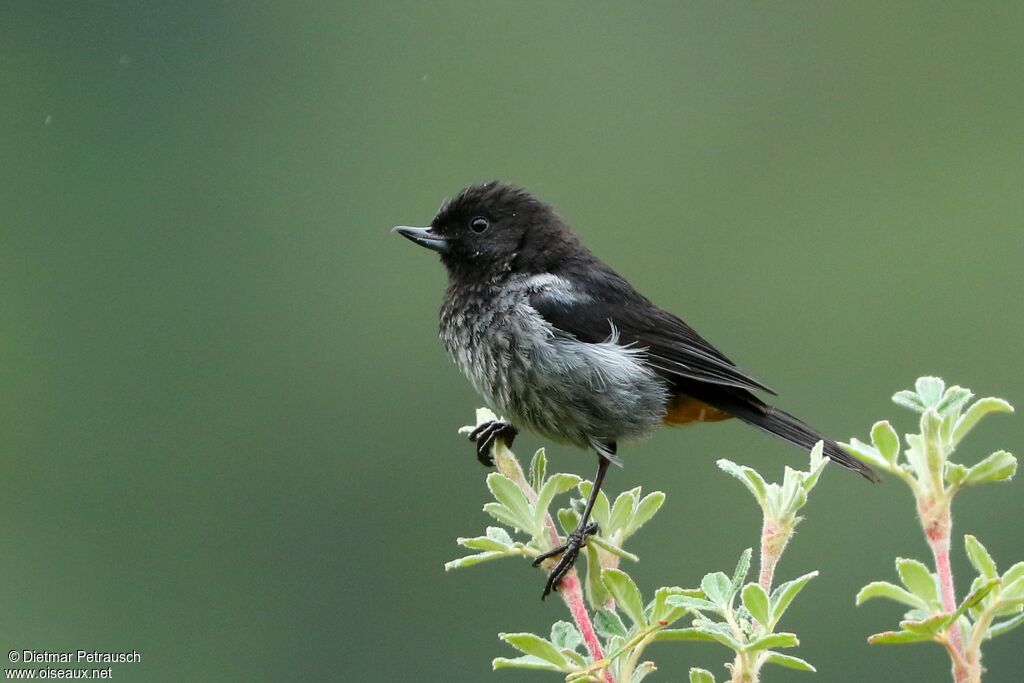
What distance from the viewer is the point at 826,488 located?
44.3ft

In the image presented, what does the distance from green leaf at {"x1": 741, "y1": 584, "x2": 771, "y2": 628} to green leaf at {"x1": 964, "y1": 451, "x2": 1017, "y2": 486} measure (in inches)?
10.4

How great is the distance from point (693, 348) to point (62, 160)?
69.7 ft

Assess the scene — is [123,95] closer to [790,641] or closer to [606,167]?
[606,167]

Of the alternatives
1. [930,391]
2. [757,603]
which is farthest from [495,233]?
[757,603]

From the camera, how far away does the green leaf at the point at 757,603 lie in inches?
65.0

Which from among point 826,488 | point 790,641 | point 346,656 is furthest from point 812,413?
point 790,641

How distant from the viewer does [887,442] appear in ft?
5.60

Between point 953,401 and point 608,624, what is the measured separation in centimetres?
52

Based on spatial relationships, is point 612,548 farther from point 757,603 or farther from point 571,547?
point 757,603

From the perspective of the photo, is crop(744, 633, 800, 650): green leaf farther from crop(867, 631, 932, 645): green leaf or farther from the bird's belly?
the bird's belly

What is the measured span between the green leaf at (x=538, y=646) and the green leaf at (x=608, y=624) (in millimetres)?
140

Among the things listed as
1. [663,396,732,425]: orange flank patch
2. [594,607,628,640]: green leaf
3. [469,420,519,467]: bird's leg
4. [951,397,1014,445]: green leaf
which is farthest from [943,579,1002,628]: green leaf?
[663,396,732,425]: orange flank patch

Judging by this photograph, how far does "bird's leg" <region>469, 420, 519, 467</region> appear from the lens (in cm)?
447

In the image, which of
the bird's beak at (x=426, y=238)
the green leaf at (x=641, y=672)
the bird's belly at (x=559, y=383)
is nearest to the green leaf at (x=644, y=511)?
the green leaf at (x=641, y=672)
